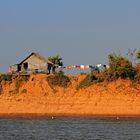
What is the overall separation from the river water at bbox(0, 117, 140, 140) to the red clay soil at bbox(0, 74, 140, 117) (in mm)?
10077

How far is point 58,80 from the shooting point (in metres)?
76.1

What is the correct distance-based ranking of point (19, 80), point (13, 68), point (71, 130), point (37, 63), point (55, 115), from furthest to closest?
point (13, 68)
point (37, 63)
point (19, 80)
point (55, 115)
point (71, 130)

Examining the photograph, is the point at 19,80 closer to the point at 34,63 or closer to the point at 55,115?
the point at 34,63

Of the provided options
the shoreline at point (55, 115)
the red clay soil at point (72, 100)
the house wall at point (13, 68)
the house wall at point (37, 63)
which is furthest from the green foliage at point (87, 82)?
the house wall at point (13, 68)

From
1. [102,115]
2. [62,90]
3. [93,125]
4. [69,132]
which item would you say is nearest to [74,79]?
[62,90]

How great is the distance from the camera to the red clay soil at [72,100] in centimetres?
6975

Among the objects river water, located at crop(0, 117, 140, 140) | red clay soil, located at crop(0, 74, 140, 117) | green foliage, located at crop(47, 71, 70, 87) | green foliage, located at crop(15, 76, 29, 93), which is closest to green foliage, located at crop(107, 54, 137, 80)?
red clay soil, located at crop(0, 74, 140, 117)

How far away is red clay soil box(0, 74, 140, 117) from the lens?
229 ft

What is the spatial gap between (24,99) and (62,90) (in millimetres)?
4791

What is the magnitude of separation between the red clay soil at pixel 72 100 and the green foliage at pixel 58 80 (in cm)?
54

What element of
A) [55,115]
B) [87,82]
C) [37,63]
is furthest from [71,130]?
[37,63]

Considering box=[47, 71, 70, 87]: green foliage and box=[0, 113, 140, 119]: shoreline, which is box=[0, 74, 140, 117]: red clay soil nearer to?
box=[0, 113, 140, 119]: shoreline

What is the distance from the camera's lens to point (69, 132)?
4834 centimetres

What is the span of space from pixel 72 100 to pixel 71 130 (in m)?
22.0
